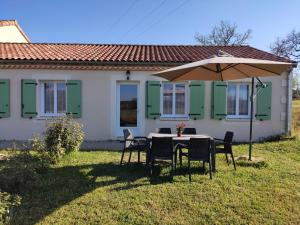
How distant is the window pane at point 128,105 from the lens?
37.3 feet

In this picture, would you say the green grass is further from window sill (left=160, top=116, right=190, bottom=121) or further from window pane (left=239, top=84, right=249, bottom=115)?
window pane (left=239, top=84, right=249, bottom=115)

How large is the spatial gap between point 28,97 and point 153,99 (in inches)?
165

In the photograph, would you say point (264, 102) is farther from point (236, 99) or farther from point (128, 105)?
point (128, 105)

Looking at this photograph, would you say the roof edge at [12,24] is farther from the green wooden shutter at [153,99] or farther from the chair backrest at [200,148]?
the chair backrest at [200,148]

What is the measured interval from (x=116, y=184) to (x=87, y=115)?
→ 5.69 meters

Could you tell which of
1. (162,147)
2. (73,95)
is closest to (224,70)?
(162,147)

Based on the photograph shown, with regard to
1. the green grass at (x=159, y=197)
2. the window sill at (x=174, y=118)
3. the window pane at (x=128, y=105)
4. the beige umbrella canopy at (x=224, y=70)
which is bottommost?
the green grass at (x=159, y=197)

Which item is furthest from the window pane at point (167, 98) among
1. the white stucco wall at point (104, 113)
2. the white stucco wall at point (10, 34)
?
the white stucco wall at point (10, 34)

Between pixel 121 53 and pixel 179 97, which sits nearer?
pixel 179 97

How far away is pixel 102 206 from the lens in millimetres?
4824

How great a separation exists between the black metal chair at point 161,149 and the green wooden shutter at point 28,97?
6140 mm

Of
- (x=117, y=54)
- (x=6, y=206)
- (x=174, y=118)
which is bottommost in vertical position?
(x=6, y=206)

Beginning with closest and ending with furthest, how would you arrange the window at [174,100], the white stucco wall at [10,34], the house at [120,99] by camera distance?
the house at [120,99], the window at [174,100], the white stucco wall at [10,34]

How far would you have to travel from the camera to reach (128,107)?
11.4 metres
